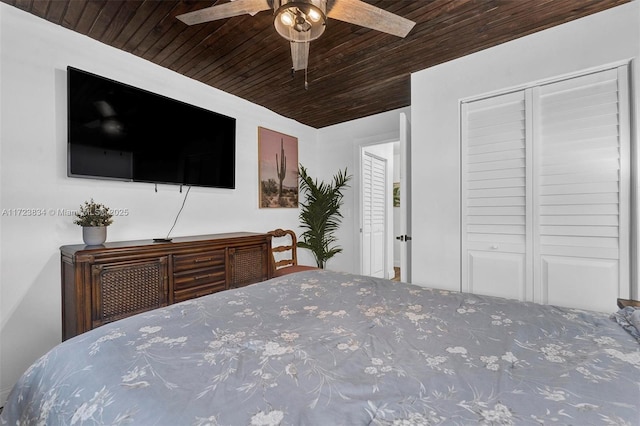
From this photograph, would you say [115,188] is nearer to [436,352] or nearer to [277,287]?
[277,287]

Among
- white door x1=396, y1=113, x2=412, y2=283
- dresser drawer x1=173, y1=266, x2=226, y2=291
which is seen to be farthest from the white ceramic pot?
white door x1=396, y1=113, x2=412, y2=283

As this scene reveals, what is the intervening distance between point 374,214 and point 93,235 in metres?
3.31

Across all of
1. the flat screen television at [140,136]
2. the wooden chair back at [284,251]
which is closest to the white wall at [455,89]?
the wooden chair back at [284,251]

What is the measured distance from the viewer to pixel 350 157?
4.01 meters

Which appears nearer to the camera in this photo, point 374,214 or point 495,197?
point 495,197

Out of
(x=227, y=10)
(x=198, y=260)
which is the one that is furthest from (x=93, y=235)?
(x=227, y=10)

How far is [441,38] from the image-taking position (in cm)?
214

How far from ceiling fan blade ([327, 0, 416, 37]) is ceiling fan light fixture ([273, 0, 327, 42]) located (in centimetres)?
7

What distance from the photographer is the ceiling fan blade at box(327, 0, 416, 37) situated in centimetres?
131

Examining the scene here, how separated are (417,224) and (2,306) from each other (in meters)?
3.10

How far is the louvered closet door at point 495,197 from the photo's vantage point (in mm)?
2195

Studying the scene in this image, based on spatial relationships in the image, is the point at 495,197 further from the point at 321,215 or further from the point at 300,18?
the point at 321,215

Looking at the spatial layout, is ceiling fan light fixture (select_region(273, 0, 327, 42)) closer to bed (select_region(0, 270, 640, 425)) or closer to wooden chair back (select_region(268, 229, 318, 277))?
bed (select_region(0, 270, 640, 425))

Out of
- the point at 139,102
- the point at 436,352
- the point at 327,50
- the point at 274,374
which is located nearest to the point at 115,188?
the point at 139,102
